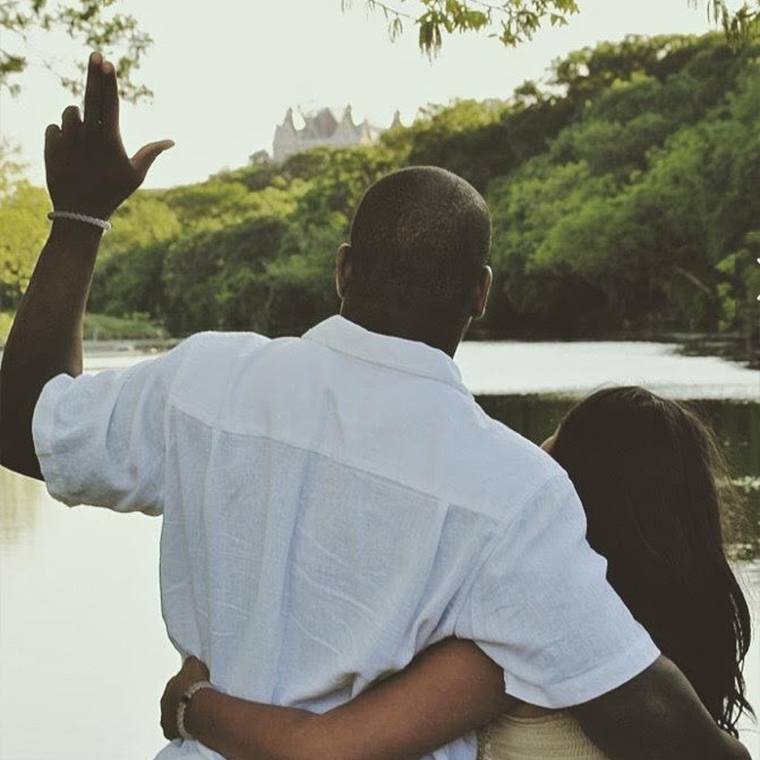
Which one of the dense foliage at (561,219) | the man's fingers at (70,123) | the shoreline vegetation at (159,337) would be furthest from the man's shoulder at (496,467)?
the shoreline vegetation at (159,337)

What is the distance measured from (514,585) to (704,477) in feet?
1.65

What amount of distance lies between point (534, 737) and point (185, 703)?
0.34 metres

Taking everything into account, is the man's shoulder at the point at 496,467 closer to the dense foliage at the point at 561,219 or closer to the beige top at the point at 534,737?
the beige top at the point at 534,737

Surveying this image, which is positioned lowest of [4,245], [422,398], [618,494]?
[4,245]

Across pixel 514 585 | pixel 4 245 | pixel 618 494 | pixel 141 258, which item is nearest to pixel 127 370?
pixel 514 585

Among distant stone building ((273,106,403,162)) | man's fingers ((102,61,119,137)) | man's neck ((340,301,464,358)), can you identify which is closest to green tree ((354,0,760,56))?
man's fingers ((102,61,119,137))

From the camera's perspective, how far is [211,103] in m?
71.3

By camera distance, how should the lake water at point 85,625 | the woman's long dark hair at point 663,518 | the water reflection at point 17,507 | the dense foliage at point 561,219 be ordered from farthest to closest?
the dense foliage at point 561,219, the water reflection at point 17,507, the lake water at point 85,625, the woman's long dark hair at point 663,518

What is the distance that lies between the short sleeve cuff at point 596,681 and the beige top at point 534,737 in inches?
8.6

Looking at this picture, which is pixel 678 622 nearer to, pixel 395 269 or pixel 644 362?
pixel 395 269

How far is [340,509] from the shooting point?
1.44m

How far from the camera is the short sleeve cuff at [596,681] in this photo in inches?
55.8

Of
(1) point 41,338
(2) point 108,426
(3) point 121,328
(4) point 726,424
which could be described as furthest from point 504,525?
(3) point 121,328

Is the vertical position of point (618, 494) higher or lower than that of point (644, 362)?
higher
